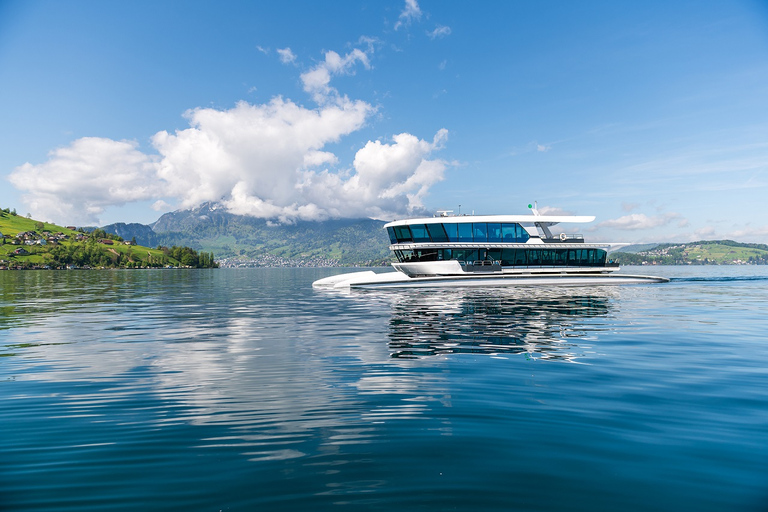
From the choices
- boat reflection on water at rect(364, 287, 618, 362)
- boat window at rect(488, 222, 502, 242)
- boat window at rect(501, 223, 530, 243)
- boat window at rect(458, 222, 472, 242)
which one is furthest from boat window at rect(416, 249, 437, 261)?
boat reflection on water at rect(364, 287, 618, 362)

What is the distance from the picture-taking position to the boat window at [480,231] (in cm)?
5353

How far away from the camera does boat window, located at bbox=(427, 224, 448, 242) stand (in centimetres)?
5262

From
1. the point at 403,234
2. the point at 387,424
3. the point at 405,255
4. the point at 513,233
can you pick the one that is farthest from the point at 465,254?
the point at 387,424

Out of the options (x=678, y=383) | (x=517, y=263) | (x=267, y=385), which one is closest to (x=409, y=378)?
(x=267, y=385)

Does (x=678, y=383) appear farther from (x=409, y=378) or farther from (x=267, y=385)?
(x=267, y=385)

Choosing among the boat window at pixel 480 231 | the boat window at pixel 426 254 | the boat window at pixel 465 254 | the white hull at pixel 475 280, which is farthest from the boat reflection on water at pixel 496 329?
the boat window at pixel 480 231

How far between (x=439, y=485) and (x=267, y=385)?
624 centimetres

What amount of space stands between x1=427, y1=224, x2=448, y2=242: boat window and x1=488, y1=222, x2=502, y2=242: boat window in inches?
245

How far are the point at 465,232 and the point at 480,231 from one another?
208cm

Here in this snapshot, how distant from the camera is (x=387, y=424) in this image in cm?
799

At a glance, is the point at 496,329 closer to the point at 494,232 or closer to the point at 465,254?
the point at 465,254

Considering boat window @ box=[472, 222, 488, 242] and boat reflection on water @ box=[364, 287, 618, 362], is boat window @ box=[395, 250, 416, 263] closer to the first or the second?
boat window @ box=[472, 222, 488, 242]

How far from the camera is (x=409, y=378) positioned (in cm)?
1138

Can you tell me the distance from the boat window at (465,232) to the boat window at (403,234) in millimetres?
6299
